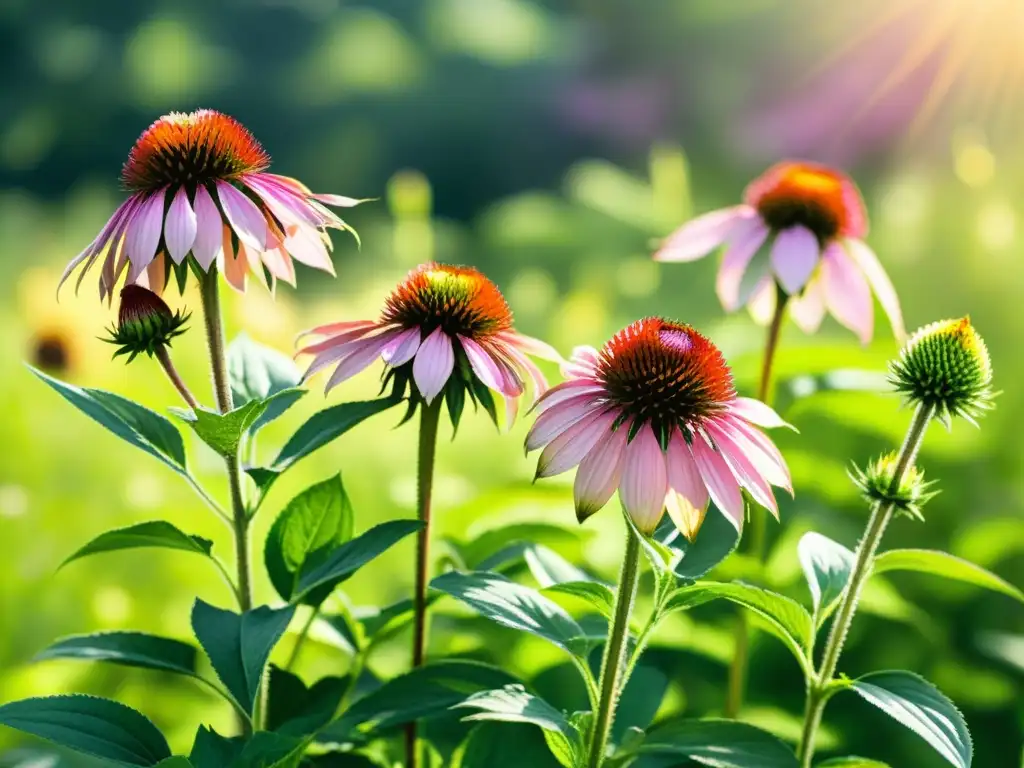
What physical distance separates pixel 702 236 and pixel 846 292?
0.11m

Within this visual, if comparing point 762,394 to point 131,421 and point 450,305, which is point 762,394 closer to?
point 450,305

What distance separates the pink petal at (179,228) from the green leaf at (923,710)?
383 millimetres

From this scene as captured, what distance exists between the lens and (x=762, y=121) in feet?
10.0

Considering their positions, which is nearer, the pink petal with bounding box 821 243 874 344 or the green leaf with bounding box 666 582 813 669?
the green leaf with bounding box 666 582 813 669

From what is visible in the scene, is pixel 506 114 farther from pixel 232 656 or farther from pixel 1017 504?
pixel 232 656

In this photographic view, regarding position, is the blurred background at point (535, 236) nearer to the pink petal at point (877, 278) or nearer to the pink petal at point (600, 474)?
the pink petal at point (877, 278)

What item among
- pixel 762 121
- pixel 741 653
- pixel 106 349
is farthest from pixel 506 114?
pixel 741 653

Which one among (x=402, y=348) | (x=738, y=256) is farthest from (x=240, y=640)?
(x=738, y=256)

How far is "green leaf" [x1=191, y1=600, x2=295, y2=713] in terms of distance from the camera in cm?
54

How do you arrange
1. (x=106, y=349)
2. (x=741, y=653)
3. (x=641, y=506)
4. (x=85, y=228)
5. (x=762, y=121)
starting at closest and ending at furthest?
(x=641, y=506), (x=741, y=653), (x=106, y=349), (x=85, y=228), (x=762, y=121)

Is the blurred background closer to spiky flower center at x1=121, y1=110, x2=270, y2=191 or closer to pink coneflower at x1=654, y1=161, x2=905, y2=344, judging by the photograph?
pink coneflower at x1=654, y1=161, x2=905, y2=344

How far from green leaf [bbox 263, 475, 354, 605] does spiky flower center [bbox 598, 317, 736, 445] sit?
21 centimetres

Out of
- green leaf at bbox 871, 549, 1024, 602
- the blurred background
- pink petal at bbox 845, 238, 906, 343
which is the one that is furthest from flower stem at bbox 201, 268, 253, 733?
pink petal at bbox 845, 238, 906, 343

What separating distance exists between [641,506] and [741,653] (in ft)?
1.12
